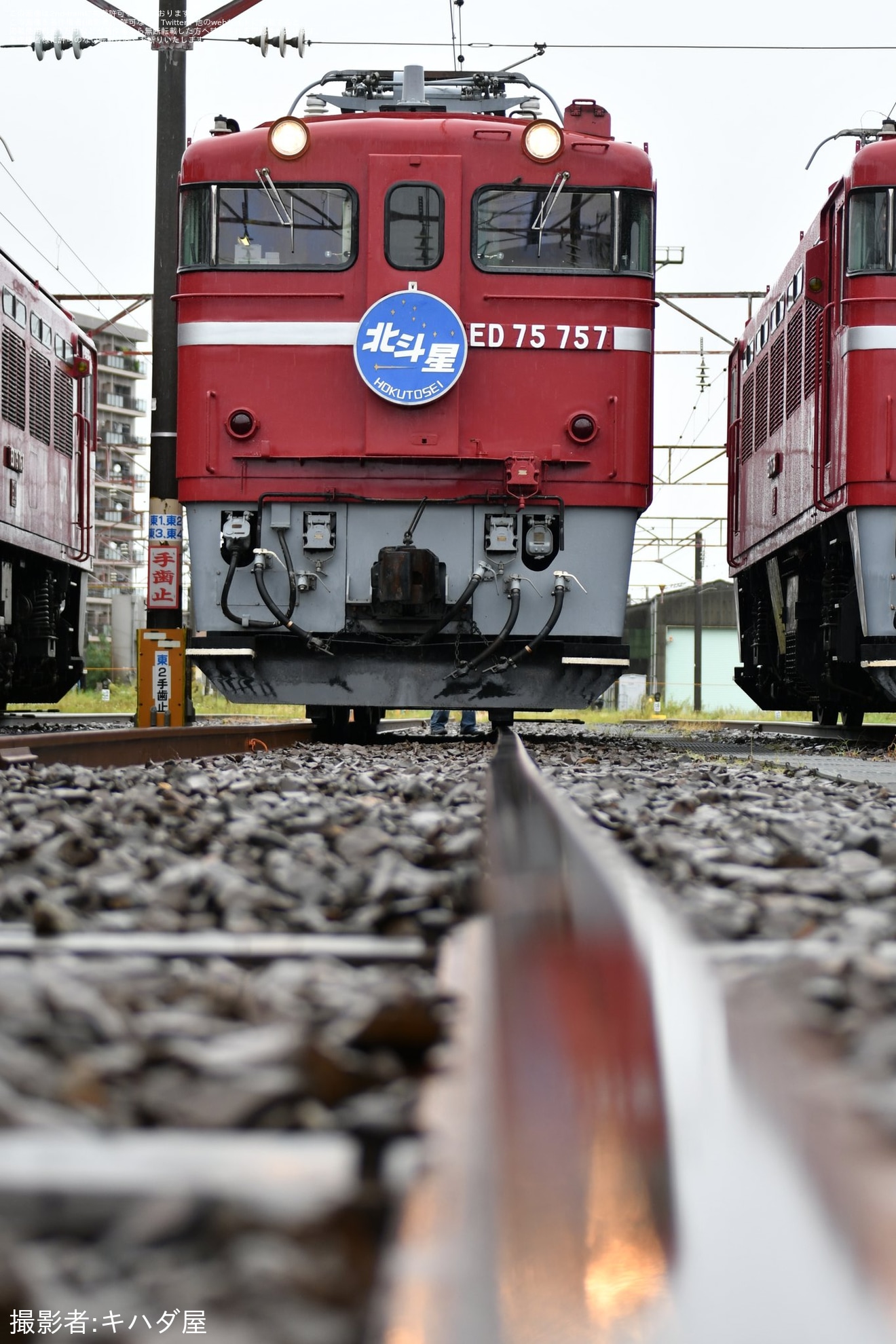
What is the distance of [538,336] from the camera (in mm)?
7363

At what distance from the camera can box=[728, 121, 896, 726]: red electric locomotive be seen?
7.32 m

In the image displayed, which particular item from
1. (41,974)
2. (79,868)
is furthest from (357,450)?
(41,974)

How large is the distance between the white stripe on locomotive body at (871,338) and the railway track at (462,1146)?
21.8 ft

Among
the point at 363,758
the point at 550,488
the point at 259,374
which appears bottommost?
the point at 363,758

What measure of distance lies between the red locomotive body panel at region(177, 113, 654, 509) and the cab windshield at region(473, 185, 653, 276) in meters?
0.08

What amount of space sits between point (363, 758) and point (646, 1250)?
5256mm

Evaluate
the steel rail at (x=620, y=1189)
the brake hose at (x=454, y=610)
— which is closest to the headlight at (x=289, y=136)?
the brake hose at (x=454, y=610)

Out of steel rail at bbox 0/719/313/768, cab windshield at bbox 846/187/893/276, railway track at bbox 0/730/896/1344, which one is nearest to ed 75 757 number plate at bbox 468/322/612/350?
cab windshield at bbox 846/187/893/276

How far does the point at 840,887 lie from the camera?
6.77 ft

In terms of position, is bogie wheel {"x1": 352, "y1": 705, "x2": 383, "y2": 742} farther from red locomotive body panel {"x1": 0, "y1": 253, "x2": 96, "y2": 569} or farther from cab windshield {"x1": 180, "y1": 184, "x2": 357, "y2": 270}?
cab windshield {"x1": 180, "y1": 184, "x2": 357, "y2": 270}

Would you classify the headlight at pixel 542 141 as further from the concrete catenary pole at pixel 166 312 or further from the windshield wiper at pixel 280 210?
the concrete catenary pole at pixel 166 312

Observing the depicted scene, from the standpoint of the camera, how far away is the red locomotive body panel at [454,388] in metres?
7.23

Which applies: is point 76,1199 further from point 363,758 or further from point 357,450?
point 357,450

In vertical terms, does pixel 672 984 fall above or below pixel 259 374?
below
